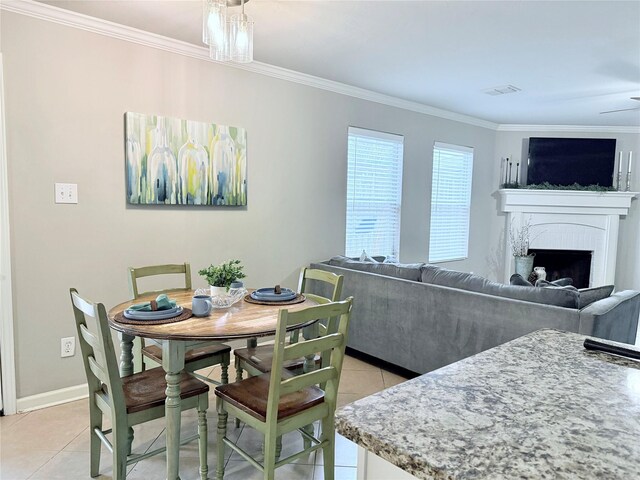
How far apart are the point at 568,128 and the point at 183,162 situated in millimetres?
5534

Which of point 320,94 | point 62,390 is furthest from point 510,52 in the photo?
point 62,390

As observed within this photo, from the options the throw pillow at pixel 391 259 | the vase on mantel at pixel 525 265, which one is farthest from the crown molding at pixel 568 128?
the throw pillow at pixel 391 259

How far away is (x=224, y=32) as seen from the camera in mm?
2154

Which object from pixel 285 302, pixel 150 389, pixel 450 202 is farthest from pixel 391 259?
pixel 150 389

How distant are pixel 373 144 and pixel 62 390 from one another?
3551 mm

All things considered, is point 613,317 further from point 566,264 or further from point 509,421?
point 566,264

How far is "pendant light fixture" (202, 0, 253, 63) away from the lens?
211cm

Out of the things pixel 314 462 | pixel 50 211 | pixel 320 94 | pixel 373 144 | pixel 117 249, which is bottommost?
pixel 314 462

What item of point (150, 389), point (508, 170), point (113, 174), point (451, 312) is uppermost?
point (508, 170)

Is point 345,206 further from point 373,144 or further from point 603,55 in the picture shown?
point 603,55

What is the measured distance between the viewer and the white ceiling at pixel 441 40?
2574mm

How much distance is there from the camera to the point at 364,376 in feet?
11.3

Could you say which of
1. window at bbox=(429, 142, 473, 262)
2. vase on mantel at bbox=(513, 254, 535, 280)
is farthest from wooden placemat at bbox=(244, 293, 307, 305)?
vase on mantel at bbox=(513, 254, 535, 280)

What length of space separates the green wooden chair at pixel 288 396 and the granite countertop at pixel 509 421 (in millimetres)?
773
